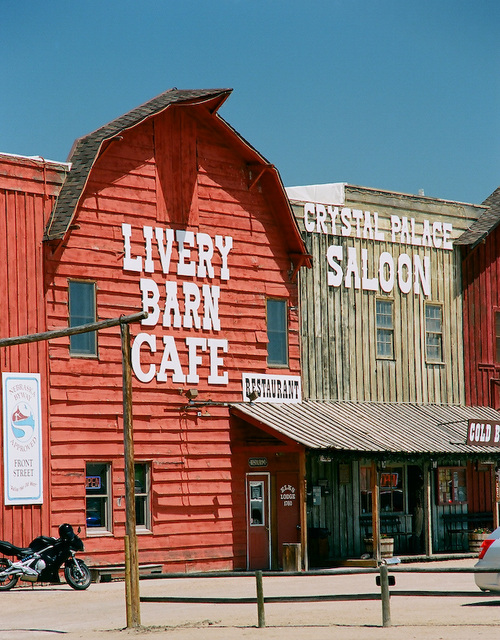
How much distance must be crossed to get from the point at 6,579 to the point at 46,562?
778mm

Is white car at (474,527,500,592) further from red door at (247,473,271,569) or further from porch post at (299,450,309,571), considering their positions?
red door at (247,473,271,569)

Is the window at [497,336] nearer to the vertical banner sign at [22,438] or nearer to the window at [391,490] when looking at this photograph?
the window at [391,490]

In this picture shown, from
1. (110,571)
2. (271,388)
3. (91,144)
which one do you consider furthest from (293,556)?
(91,144)

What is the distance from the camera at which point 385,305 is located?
109 feet

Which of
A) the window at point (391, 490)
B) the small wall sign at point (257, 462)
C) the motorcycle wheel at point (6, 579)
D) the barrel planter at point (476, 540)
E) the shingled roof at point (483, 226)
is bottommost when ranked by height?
the barrel planter at point (476, 540)

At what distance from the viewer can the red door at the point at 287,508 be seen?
1167 inches

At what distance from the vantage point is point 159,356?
1080 inches

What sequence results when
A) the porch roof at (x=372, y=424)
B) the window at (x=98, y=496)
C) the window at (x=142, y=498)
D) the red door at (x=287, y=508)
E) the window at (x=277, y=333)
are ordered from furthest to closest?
the window at (x=277, y=333), the red door at (x=287, y=508), the porch roof at (x=372, y=424), the window at (x=142, y=498), the window at (x=98, y=496)

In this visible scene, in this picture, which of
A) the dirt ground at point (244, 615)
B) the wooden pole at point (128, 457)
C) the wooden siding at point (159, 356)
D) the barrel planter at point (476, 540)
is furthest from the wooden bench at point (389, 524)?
the wooden pole at point (128, 457)

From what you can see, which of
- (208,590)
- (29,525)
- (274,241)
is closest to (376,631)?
(208,590)

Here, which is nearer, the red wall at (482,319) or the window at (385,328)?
the window at (385,328)

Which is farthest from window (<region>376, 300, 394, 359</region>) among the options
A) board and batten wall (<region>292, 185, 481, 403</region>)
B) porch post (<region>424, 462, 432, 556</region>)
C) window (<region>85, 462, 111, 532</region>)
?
window (<region>85, 462, 111, 532</region>)

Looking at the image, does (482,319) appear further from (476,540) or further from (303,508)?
(303,508)

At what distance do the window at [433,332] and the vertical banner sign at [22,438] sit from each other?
Answer: 41.8 feet
